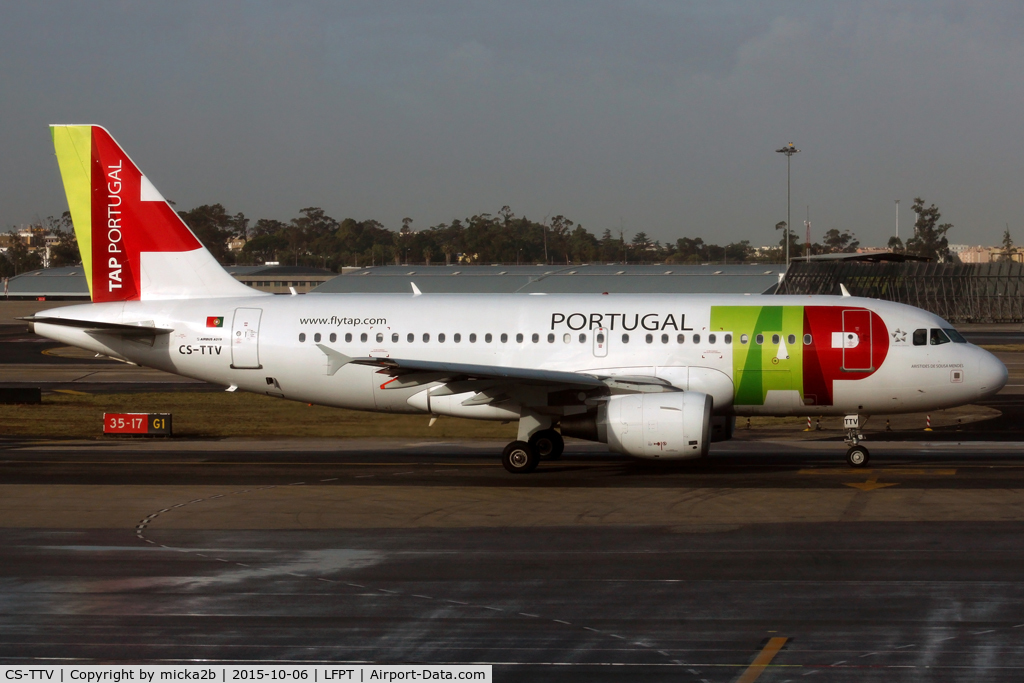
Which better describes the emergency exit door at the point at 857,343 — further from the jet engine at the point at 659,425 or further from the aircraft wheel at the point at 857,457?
the jet engine at the point at 659,425

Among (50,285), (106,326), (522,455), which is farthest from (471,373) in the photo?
(50,285)

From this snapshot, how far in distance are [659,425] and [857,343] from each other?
5.54 m

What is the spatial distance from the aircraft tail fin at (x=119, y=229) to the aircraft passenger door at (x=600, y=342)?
32.3 ft

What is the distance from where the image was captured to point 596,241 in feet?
554

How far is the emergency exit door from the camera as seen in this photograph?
22.7m

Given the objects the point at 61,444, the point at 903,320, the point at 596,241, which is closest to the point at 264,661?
the point at 903,320

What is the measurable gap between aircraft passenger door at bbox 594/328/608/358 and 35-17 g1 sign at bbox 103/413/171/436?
13.8m

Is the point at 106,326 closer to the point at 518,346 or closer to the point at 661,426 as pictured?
the point at 518,346

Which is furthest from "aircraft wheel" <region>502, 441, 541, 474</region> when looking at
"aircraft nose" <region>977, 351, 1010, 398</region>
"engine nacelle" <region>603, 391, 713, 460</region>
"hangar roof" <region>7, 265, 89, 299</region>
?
"hangar roof" <region>7, 265, 89, 299</region>

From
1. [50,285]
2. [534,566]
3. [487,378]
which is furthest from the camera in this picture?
[50,285]

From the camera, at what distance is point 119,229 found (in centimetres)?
2566

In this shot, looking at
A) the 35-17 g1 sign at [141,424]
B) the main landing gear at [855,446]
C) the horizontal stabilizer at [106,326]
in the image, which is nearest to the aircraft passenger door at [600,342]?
the main landing gear at [855,446]

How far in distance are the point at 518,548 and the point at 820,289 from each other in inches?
2273

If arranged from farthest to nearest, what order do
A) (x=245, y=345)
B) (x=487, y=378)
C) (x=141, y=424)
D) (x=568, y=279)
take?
(x=568, y=279) → (x=141, y=424) → (x=245, y=345) → (x=487, y=378)
